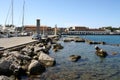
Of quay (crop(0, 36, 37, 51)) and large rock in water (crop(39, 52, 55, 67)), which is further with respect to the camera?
quay (crop(0, 36, 37, 51))

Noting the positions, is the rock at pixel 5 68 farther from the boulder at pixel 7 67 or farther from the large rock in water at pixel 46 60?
the large rock in water at pixel 46 60

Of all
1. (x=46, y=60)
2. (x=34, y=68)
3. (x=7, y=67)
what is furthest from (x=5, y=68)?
(x=46, y=60)

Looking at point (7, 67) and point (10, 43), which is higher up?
point (10, 43)

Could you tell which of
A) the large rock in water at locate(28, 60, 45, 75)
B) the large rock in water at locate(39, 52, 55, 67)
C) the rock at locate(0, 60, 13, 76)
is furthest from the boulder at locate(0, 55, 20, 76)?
the large rock in water at locate(39, 52, 55, 67)

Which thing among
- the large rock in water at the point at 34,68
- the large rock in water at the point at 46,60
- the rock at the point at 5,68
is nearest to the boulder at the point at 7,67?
the rock at the point at 5,68

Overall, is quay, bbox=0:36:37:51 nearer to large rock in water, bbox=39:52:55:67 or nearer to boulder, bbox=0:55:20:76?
large rock in water, bbox=39:52:55:67

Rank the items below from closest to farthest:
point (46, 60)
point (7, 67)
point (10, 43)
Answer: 1. point (7, 67)
2. point (46, 60)
3. point (10, 43)

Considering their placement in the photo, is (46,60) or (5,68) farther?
(46,60)

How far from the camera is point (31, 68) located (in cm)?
2295

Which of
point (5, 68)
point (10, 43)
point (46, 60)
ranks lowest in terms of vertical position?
point (46, 60)

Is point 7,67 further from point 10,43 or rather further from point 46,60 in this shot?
point 10,43

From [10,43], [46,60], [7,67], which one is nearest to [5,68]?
[7,67]

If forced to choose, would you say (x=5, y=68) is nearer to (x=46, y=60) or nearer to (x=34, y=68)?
(x=34, y=68)

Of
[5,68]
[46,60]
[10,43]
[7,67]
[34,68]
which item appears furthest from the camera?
[10,43]
